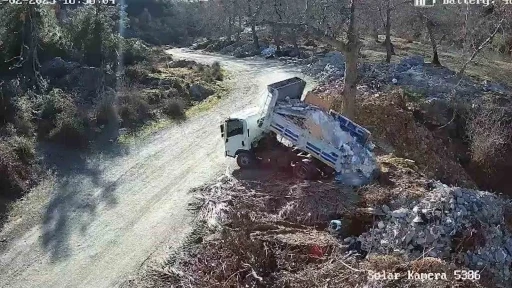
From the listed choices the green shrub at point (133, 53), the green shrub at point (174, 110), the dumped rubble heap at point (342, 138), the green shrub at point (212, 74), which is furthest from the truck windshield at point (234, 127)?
the green shrub at point (133, 53)

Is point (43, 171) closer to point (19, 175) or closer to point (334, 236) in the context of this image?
point (19, 175)

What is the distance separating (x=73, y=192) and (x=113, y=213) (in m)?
2.35

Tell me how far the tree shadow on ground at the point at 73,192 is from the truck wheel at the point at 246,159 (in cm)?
432

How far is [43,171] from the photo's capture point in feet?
62.1

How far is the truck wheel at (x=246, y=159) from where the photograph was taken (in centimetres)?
1847

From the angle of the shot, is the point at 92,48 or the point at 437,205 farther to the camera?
the point at 92,48

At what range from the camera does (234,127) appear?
1855 centimetres

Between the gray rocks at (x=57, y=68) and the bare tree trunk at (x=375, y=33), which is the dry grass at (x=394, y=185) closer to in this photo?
the gray rocks at (x=57, y=68)

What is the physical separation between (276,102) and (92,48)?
54.9ft

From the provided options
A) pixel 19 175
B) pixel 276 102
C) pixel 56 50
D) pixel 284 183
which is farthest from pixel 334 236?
pixel 56 50

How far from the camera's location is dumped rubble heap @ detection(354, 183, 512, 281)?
12898 mm

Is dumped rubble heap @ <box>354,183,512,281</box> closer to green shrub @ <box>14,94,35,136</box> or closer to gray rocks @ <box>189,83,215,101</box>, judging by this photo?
green shrub @ <box>14,94,35,136</box>

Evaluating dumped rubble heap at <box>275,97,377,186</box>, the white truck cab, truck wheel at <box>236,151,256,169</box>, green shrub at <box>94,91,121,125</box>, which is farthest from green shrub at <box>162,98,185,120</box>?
dumped rubble heap at <box>275,97,377,186</box>

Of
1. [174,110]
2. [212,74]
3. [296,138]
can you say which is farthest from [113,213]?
[212,74]
